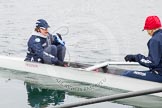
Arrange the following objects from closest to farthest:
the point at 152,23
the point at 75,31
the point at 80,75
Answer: the point at 152,23
the point at 80,75
the point at 75,31

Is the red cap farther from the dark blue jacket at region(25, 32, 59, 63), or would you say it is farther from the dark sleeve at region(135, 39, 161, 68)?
the dark blue jacket at region(25, 32, 59, 63)

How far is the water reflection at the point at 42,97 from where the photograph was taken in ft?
36.8

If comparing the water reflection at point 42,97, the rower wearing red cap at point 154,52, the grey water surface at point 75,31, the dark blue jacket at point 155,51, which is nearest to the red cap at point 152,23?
the rower wearing red cap at point 154,52

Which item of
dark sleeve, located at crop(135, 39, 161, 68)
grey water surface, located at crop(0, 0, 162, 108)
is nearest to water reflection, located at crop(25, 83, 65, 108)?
grey water surface, located at crop(0, 0, 162, 108)

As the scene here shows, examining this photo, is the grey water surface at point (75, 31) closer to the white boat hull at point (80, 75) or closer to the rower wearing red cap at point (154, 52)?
the white boat hull at point (80, 75)

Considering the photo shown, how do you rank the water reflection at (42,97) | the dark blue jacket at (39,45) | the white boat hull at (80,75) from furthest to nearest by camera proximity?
the dark blue jacket at (39,45) → the water reflection at (42,97) → the white boat hull at (80,75)

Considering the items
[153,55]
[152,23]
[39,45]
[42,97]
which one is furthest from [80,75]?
[152,23]

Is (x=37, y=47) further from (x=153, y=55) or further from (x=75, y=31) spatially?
(x=75, y=31)

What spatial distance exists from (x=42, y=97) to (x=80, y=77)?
1.22 meters

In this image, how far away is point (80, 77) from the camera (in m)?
12.3

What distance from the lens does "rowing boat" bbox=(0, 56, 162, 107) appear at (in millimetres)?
11025

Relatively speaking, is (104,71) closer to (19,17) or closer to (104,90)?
(104,90)

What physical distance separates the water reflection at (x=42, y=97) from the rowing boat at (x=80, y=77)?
47 centimetres

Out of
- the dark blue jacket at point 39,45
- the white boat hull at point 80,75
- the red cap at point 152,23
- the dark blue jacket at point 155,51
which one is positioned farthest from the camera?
the dark blue jacket at point 39,45
